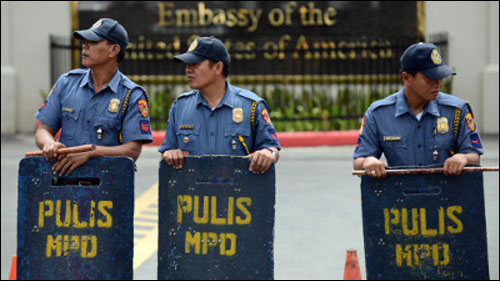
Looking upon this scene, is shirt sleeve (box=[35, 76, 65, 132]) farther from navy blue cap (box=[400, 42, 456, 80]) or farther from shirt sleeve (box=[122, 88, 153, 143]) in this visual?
navy blue cap (box=[400, 42, 456, 80])

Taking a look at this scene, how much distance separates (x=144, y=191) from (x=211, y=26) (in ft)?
26.6

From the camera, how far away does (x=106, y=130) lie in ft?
16.4

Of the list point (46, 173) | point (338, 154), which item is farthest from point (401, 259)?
point (338, 154)

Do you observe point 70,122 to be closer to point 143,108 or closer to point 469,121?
point 143,108

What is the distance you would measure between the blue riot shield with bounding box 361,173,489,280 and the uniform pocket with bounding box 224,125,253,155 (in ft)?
2.56

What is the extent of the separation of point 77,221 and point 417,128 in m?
2.13

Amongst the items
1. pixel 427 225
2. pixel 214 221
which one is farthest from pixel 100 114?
pixel 427 225

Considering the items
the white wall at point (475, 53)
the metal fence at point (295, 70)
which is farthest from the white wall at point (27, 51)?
the white wall at point (475, 53)

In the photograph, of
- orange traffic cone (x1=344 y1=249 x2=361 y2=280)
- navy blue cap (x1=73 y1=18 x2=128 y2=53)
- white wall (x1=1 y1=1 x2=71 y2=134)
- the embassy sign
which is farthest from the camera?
the embassy sign

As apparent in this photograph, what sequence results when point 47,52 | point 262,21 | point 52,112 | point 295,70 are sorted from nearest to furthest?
point 52,112
point 295,70
point 47,52
point 262,21

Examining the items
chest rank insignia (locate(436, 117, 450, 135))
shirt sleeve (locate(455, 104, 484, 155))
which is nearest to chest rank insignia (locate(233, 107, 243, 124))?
chest rank insignia (locate(436, 117, 450, 135))

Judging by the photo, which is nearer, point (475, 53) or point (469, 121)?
point (469, 121)

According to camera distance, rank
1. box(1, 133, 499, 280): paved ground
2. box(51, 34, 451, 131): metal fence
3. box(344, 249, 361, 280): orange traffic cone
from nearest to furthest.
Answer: box(344, 249, 361, 280): orange traffic cone < box(1, 133, 499, 280): paved ground < box(51, 34, 451, 131): metal fence

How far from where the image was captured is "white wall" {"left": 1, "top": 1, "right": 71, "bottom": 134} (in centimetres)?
1708
